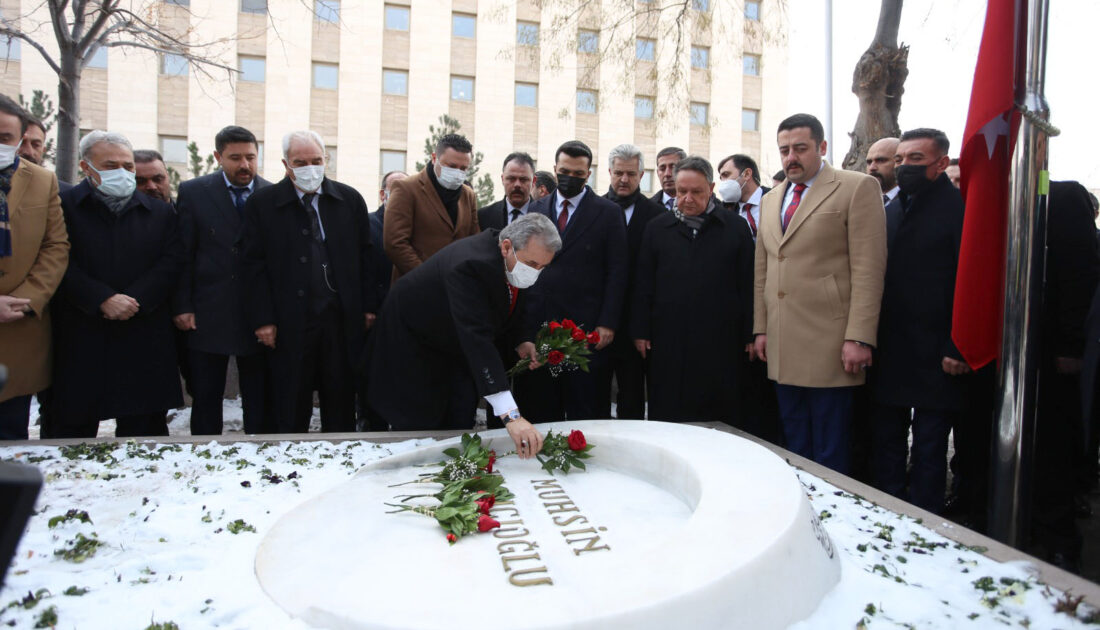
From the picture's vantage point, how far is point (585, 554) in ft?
8.28

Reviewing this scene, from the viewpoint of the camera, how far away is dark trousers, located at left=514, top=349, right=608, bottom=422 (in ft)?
15.9

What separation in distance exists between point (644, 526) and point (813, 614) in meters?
0.76

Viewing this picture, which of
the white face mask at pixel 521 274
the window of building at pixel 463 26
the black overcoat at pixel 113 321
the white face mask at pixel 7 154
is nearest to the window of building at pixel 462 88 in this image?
the window of building at pixel 463 26

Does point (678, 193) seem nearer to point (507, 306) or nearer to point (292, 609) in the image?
point (507, 306)

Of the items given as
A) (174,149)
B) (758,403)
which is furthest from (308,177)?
(174,149)

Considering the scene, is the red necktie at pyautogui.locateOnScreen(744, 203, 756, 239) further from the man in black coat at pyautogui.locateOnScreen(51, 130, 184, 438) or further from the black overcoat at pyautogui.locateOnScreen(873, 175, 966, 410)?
the man in black coat at pyautogui.locateOnScreen(51, 130, 184, 438)

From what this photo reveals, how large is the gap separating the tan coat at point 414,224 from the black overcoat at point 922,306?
9.14 feet

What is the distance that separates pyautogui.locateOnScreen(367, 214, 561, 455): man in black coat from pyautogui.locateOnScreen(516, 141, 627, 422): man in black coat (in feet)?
1.58

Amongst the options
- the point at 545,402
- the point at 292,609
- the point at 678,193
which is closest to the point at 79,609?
the point at 292,609

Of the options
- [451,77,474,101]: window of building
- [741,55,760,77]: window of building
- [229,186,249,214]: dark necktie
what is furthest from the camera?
[741,55,760,77]: window of building

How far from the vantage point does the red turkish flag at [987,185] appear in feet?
10.3

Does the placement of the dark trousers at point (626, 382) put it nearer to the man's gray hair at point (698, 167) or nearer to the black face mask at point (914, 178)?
the man's gray hair at point (698, 167)

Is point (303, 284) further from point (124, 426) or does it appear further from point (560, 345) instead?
point (560, 345)

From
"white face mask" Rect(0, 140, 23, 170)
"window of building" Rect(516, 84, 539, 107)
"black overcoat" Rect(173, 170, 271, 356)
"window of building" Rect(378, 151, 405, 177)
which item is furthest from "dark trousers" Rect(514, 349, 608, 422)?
"window of building" Rect(516, 84, 539, 107)
